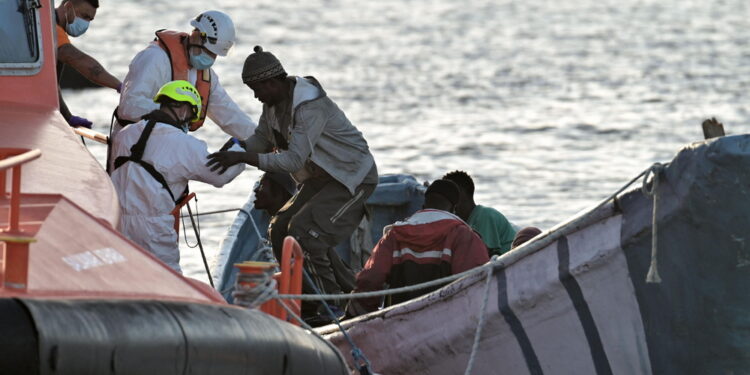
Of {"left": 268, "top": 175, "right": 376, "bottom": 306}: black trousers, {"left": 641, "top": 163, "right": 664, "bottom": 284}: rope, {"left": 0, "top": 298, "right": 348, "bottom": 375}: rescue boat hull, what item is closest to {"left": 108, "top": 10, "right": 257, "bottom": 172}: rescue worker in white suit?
{"left": 268, "top": 175, "right": 376, "bottom": 306}: black trousers

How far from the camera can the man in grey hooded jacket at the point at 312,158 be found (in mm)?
8414

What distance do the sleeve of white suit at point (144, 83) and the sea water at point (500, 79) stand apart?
19.9 feet

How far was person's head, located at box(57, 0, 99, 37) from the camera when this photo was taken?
31.6 feet

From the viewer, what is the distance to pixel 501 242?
32.6ft

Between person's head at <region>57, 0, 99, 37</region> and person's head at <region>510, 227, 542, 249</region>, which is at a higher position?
person's head at <region>57, 0, 99, 37</region>

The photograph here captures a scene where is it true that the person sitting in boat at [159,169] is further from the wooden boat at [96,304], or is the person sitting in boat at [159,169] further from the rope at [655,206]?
the rope at [655,206]

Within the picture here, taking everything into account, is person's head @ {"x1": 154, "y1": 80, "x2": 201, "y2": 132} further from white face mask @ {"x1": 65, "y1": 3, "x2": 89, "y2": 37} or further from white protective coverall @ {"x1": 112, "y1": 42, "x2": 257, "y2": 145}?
white face mask @ {"x1": 65, "y1": 3, "x2": 89, "y2": 37}

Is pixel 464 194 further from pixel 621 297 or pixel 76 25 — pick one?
pixel 621 297

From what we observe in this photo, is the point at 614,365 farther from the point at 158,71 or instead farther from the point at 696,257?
the point at 158,71

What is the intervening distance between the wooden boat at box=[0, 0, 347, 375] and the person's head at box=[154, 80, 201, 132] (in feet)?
3.52

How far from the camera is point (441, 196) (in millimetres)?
8406

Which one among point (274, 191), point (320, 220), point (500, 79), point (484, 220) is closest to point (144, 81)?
point (320, 220)

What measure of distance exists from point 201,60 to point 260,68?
611 millimetres

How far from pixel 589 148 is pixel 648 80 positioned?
24.3 ft
